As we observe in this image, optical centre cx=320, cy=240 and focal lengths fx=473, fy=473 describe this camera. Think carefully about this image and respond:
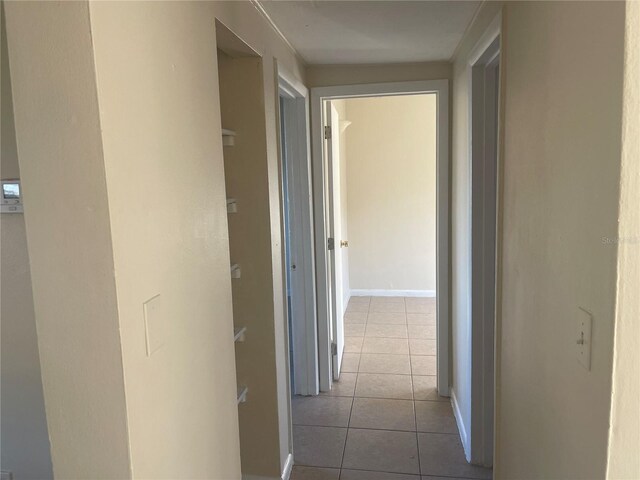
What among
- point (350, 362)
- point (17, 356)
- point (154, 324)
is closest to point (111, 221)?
point (154, 324)

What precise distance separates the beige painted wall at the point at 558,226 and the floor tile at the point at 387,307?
327 cm

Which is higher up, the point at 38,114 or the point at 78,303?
the point at 38,114

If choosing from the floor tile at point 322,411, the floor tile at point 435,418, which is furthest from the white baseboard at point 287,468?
the floor tile at point 435,418

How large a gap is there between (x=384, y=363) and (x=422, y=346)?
479 millimetres

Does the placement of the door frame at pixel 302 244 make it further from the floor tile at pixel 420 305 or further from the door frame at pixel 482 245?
the floor tile at pixel 420 305

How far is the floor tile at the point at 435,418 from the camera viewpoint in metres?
2.70

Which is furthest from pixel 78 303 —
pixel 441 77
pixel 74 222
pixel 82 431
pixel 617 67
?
pixel 441 77

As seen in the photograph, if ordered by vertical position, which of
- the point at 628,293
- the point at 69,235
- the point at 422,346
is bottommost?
the point at 422,346

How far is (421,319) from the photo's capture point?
4.59 m

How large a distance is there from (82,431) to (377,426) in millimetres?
2102

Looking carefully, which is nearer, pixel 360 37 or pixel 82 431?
pixel 82 431

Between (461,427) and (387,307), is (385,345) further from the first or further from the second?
(461,427)

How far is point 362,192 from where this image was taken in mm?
5363

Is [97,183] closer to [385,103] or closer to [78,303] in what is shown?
[78,303]
